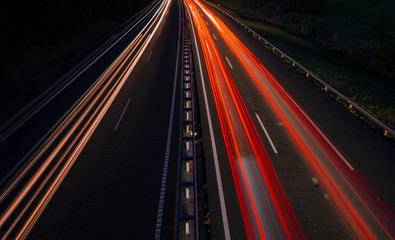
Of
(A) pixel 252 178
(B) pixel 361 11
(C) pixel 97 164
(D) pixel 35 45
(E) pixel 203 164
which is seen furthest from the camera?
(B) pixel 361 11

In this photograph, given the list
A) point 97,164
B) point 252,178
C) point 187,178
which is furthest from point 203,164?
point 97,164

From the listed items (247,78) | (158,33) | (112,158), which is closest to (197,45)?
(158,33)

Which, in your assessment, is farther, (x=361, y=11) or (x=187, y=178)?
(x=361, y=11)

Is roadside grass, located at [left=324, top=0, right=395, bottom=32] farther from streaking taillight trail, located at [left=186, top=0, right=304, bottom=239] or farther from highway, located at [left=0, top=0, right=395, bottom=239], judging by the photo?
streaking taillight trail, located at [left=186, top=0, right=304, bottom=239]

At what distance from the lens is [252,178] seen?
9.05 m

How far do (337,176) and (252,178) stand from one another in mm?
3727

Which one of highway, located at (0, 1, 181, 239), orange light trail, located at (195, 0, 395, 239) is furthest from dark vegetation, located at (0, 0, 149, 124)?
orange light trail, located at (195, 0, 395, 239)

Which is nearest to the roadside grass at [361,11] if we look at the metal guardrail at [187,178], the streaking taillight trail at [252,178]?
the streaking taillight trail at [252,178]

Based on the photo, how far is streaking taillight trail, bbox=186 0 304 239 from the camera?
722 cm

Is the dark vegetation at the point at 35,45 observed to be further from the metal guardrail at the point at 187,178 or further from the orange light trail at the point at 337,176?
the orange light trail at the point at 337,176

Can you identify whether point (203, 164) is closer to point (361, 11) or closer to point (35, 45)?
point (35, 45)

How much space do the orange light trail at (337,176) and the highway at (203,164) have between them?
46 millimetres

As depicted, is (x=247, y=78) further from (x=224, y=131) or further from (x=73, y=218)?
(x=73, y=218)

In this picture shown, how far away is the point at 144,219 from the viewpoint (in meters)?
7.38
